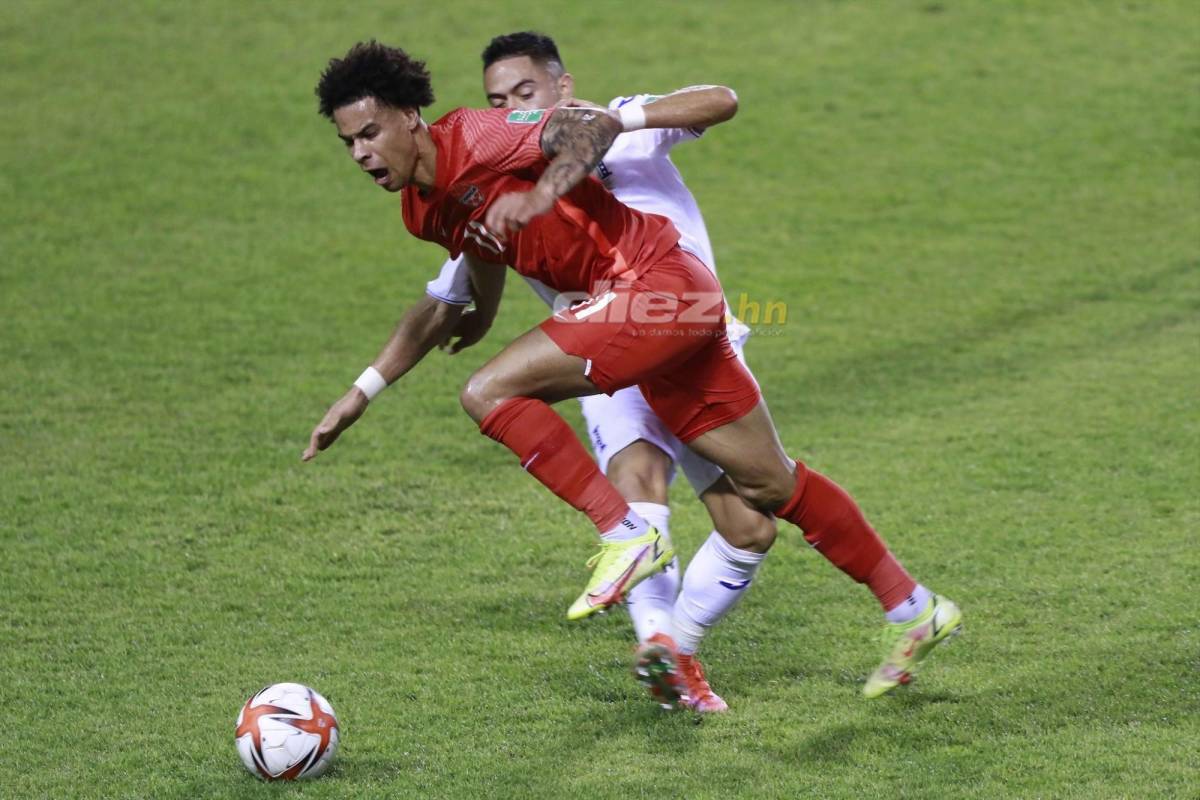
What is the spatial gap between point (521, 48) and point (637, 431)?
65.6 inches

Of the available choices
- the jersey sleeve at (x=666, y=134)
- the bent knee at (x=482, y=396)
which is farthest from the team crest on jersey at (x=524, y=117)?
the bent knee at (x=482, y=396)

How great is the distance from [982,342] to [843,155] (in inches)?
170

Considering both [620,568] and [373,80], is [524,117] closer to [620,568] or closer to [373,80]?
[373,80]

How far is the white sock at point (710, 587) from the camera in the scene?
4898 millimetres

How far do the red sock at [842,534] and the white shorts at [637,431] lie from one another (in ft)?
1.22

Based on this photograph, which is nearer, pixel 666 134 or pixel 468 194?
pixel 468 194

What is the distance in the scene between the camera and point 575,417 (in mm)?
8844

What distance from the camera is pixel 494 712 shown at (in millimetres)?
4848

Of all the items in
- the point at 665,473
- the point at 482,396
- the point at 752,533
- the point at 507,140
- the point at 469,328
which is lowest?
the point at 752,533

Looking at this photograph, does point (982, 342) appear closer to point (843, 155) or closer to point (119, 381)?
point (843, 155)

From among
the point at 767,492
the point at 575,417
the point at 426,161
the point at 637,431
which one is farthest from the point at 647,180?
the point at 575,417

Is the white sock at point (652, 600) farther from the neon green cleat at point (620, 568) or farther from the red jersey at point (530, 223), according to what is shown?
the red jersey at point (530, 223)

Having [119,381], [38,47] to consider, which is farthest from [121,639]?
[38,47]

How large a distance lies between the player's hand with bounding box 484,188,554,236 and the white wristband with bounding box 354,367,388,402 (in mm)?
1202
